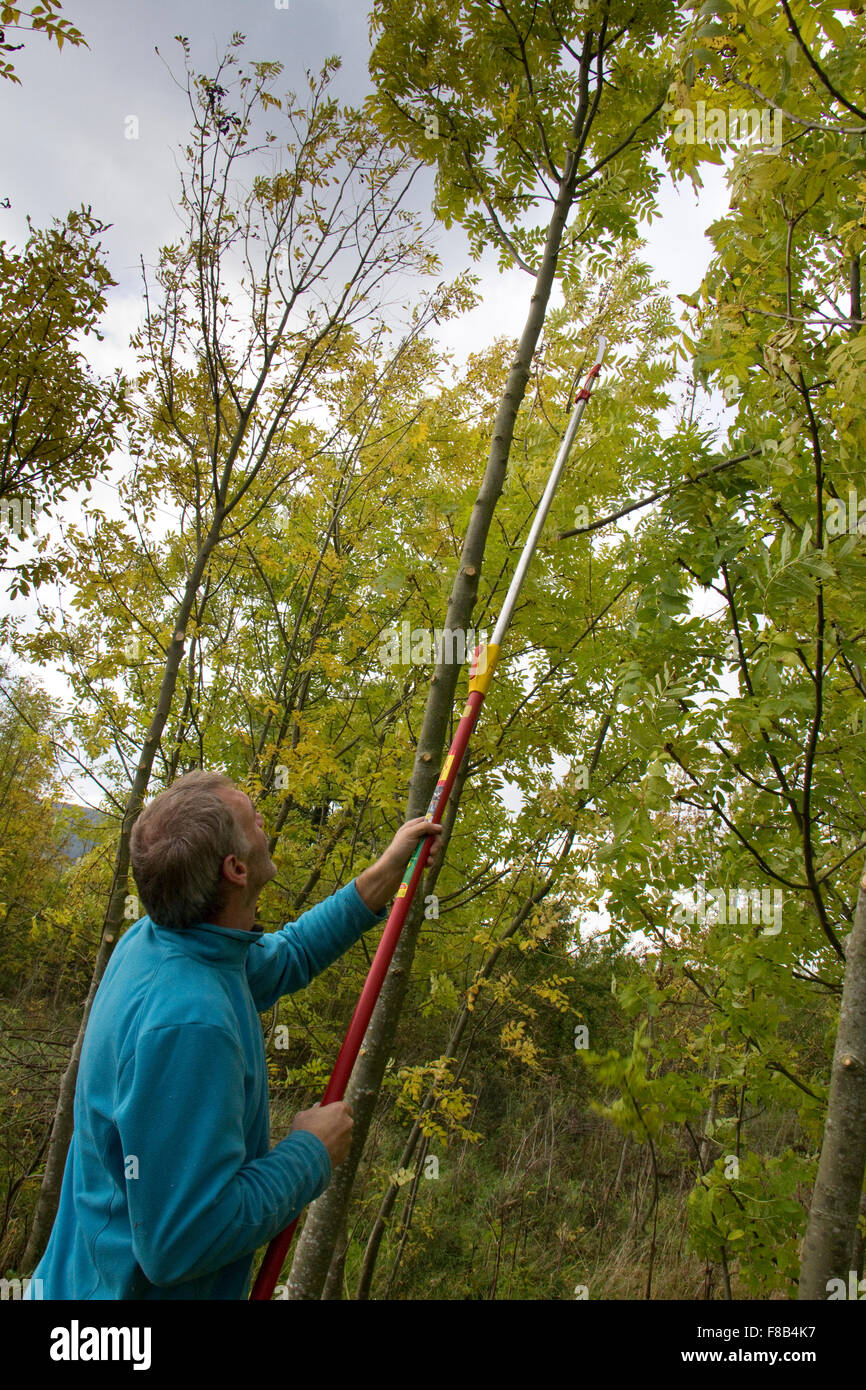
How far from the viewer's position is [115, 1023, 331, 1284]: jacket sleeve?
1.29 m

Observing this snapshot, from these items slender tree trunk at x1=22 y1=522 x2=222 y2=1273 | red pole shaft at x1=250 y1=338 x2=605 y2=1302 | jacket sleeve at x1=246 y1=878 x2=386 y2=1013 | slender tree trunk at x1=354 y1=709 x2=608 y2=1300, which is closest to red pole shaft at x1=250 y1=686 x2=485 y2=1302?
red pole shaft at x1=250 y1=338 x2=605 y2=1302

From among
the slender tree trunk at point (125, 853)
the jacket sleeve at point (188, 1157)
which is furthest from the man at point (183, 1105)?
the slender tree trunk at point (125, 853)

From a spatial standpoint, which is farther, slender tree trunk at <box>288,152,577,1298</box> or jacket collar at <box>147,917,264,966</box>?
slender tree trunk at <box>288,152,577,1298</box>

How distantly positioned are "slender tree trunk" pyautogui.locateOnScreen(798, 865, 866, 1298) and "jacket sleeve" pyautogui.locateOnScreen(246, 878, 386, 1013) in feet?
4.40

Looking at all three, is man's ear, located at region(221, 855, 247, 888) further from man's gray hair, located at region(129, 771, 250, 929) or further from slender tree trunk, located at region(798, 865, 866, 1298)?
slender tree trunk, located at region(798, 865, 866, 1298)

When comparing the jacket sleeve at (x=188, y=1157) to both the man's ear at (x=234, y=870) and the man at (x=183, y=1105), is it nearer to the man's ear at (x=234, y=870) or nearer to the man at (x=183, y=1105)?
the man at (x=183, y=1105)

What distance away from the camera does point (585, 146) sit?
3.28 m

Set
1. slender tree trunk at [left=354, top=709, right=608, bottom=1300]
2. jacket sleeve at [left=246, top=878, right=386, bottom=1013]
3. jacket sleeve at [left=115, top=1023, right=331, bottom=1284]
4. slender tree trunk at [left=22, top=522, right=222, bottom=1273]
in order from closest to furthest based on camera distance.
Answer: jacket sleeve at [left=115, top=1023, right=331, bottom=1284]
jacket sleeve at [left=246, top=878, right=386, bottom=1013]
slender tree trunk at [left=22, top=522, right=222, bottom=1273]
slender tree trunk at [left=354, top=709, right=608, bottom=1300]

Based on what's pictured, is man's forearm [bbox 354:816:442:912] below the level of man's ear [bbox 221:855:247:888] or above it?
above

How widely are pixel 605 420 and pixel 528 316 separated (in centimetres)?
140

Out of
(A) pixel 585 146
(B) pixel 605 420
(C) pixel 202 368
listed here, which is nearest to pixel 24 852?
(C) pixel 202 368

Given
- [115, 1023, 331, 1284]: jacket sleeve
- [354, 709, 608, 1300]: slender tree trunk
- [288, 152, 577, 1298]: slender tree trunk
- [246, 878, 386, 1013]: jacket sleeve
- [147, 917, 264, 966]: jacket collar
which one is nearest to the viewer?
[115, 1023, 331, 1284]: jacket sleeve
